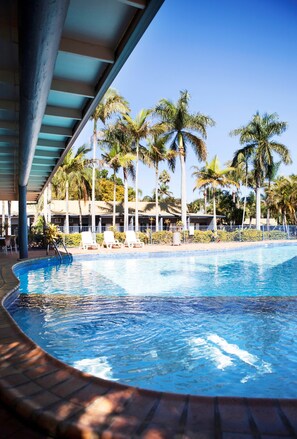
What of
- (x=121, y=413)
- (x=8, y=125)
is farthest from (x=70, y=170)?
(x=121, y=413)

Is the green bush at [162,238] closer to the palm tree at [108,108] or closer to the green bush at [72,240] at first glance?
the palm tree at [108,108]

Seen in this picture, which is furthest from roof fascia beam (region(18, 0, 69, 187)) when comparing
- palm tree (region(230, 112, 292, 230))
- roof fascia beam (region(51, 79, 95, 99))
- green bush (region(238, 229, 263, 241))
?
palm tree (region(230, 112, 292, 230))

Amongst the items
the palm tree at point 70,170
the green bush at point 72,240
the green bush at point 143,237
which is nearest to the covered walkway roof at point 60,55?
the green bush at point 72,240

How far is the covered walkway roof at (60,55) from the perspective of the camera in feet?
9.02

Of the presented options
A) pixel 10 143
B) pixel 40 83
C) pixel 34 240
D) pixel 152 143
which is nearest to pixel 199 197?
pixel 152 143

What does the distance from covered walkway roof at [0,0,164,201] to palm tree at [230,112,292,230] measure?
92.8 feet

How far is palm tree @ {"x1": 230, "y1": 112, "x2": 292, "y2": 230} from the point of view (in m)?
32.2

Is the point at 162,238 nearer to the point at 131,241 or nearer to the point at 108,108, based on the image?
the point at 131,241

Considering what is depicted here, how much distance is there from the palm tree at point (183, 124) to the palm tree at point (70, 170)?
7800mm

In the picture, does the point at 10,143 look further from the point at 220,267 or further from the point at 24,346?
the point at 220,267

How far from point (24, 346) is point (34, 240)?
16459 mm

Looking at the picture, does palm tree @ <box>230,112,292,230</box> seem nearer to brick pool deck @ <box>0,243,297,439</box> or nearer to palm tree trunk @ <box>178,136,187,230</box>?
palm tree trunk @ <box>178,136,187,230</box>

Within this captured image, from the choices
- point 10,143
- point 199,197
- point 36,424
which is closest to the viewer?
point 36,424

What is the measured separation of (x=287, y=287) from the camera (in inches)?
357
